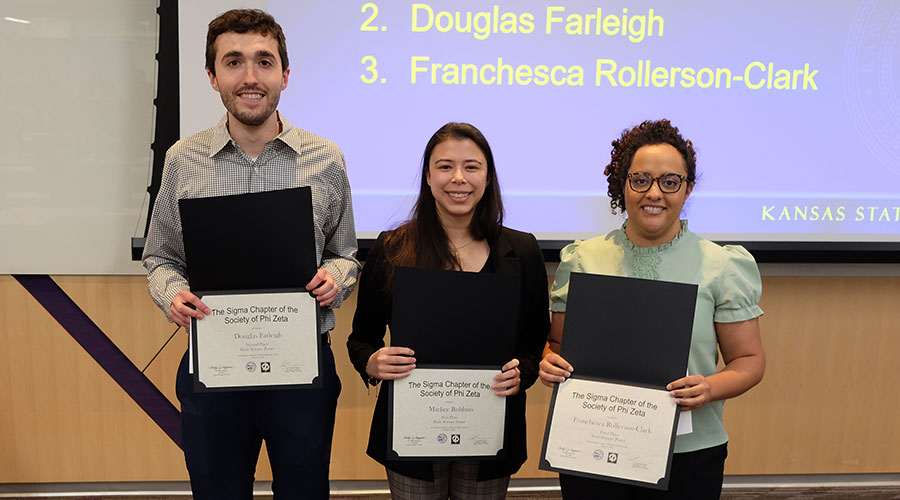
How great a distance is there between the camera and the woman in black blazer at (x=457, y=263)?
1.62 meters

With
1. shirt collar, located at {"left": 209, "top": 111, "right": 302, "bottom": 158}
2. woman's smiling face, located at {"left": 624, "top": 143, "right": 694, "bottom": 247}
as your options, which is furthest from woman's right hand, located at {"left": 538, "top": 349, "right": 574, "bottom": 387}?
shirt collar, located at {"left": 209, "top": 111, "right": 302, "bottom": 158}

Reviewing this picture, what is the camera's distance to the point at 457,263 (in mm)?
1658

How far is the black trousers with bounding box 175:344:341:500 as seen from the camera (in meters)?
1.67

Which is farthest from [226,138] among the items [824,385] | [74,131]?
[824,385]

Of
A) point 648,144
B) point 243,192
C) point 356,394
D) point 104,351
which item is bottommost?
point 356,394

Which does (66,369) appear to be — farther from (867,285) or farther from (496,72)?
(867,285)

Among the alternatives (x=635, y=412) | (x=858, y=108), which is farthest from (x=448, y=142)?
(x=858, y=108)

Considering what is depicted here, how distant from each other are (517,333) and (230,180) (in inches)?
33.9

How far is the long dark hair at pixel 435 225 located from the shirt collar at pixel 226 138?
36 centimetres

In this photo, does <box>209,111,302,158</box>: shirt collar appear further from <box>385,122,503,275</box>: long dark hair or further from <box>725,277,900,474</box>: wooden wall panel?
<box>725,277,900,474</box>: wooden wall panel

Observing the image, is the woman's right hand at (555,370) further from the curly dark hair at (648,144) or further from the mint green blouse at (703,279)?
the curly dark hair at (648,144)

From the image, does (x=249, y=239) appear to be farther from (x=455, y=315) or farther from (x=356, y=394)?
(x=356, y=394)

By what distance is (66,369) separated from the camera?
2.81 metres

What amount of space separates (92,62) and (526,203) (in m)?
1.89
